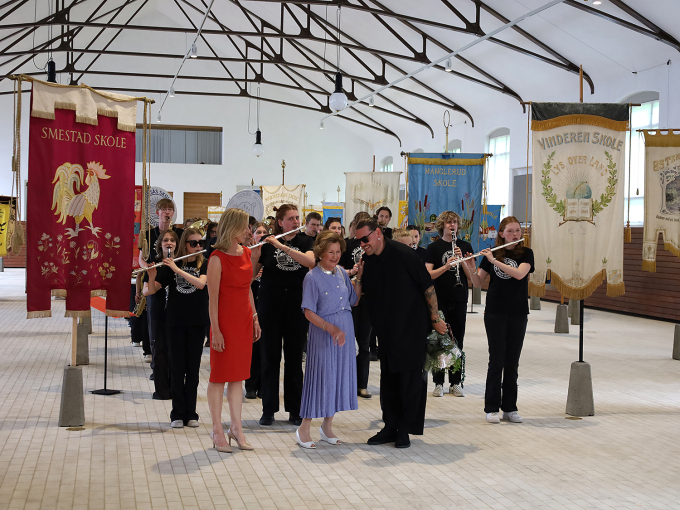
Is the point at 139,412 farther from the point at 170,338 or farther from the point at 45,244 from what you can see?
the point at 45,244

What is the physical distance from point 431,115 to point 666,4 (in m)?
10.9

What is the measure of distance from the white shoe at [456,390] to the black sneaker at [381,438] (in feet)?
5.65

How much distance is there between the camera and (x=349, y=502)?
352 cm

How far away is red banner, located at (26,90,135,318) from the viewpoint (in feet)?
15.1

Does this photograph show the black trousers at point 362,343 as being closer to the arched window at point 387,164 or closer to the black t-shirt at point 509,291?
the black t-shirt at point 509,291

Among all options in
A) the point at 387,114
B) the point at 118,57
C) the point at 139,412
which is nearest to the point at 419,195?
the point at 139,412

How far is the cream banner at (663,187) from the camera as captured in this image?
8.98 metres

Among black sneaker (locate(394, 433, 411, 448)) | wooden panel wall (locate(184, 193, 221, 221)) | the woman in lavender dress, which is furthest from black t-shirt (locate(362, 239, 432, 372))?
wooden panel wall (locate(184, 193, 221, 221))

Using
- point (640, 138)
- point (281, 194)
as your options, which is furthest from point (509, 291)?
point (281, 194)

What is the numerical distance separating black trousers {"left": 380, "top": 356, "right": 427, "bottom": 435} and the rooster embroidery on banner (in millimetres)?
2266

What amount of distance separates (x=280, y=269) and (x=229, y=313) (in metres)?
0.88

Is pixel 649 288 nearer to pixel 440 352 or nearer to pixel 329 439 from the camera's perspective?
pixel 440 352

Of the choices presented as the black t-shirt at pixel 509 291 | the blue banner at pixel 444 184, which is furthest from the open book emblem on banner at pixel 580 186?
the blue banner at pixel 444 184

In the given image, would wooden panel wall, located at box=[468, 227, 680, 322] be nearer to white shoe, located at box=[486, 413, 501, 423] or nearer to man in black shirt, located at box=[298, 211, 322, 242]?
white shoe, located at box=[486, 413, 501, 423]
